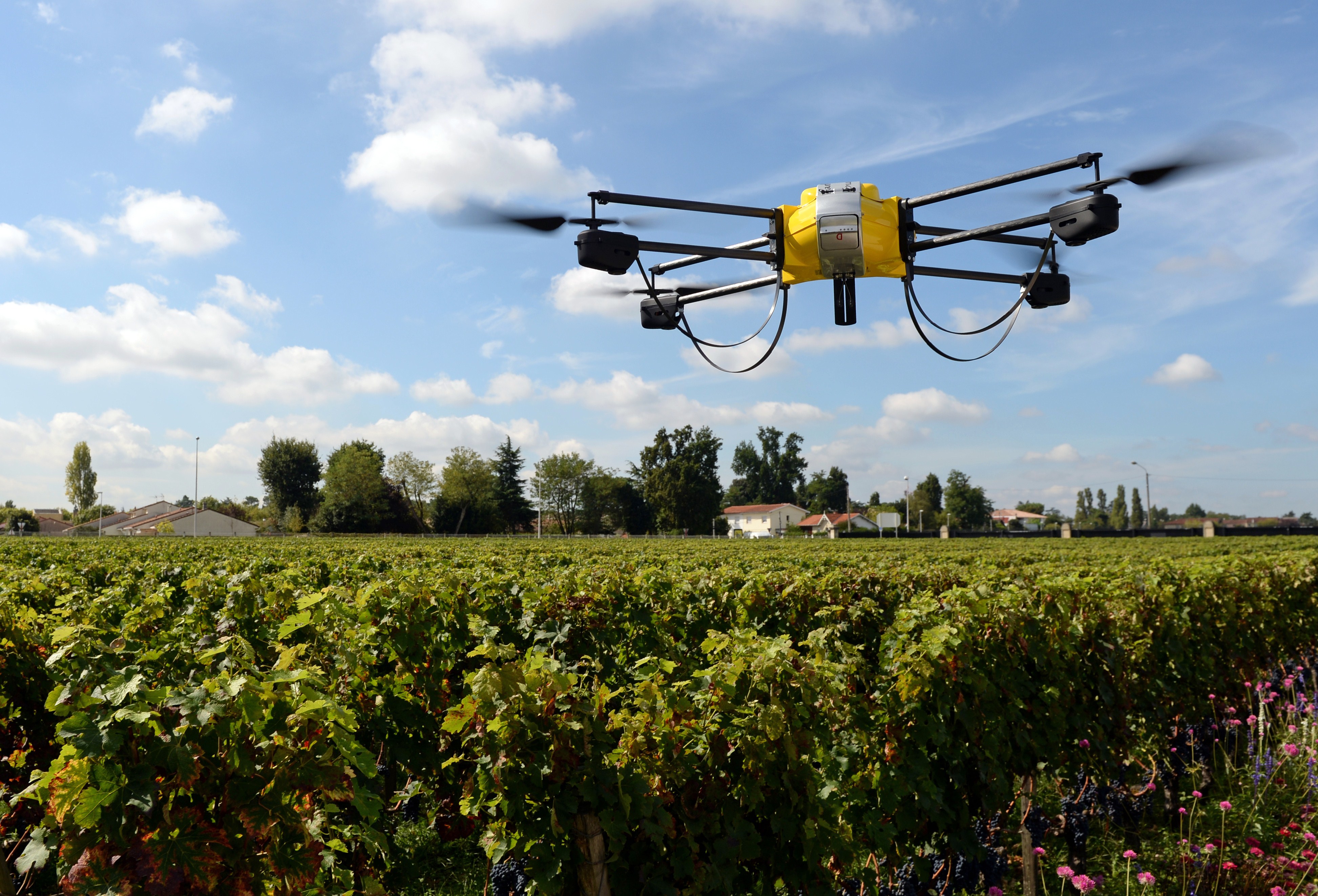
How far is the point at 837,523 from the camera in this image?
93625mm

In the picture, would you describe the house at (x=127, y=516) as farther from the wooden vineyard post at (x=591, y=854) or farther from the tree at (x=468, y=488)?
the wooden vineyard post at (x=591, y=854)

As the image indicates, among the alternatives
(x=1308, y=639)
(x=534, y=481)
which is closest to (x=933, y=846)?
(x=1308, y=639)

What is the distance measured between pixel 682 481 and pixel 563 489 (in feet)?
47.6

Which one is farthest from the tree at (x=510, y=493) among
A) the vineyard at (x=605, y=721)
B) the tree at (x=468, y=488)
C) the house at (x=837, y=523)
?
the vineyard at (x=605, y=721)

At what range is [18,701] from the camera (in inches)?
160

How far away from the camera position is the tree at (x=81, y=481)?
9394cm

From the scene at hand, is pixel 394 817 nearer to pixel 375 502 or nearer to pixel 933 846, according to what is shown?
pixel 933 846

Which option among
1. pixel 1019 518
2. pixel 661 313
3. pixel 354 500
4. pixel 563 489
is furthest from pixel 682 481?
pixel 661 313

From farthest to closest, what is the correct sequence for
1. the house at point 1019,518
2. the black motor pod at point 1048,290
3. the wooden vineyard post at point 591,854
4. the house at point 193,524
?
the house at point 1019,518, the house at point 193,524, the black motor pod at point 1048,290, the wooden vineyard post at point 591,854

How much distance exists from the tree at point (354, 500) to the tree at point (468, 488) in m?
6.69

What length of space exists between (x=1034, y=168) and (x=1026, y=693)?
3.20 m

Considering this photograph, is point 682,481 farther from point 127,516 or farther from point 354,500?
point 127,516

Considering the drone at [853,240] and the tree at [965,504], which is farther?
the tree at [965,504]

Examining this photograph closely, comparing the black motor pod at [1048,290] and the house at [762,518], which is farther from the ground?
the black motor pod at [1048,290]
